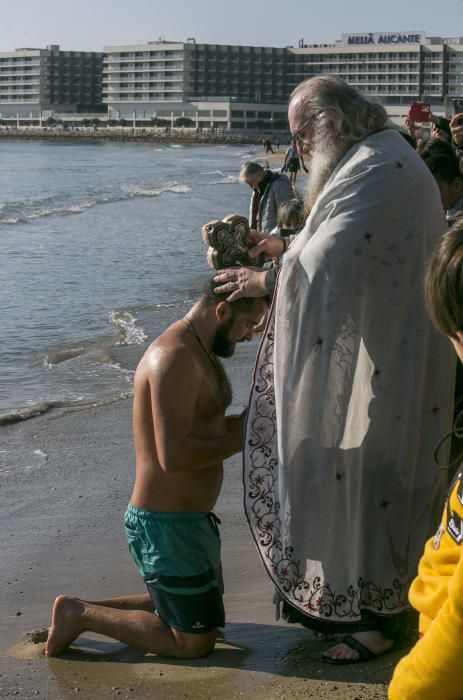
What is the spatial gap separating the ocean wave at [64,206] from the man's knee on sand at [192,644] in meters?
23.6

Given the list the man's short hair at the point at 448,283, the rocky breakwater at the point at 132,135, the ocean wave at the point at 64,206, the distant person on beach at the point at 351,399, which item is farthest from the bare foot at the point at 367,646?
the rocky breakwater at the point at 132,135

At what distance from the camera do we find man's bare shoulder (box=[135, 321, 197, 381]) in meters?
3.58

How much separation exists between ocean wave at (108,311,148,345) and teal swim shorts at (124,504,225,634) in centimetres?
720

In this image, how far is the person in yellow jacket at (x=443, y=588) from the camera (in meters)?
1.69

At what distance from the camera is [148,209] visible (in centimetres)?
3114

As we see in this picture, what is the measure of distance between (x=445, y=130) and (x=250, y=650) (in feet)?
17.4

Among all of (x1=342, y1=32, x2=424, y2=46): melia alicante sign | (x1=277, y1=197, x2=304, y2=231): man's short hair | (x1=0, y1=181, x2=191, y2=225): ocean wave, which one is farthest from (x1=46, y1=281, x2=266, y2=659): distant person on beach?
(x1=342, y1=32, x2=424, y2=46): melia alicante sign

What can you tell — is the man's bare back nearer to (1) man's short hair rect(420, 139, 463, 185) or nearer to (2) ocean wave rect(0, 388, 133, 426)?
(1) man's short hair rect(420, 139, 463, 185)

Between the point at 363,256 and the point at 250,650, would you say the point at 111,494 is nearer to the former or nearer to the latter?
the point at 250,650

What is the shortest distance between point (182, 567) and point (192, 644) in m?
0.25

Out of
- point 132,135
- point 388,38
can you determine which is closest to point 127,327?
point 132,135

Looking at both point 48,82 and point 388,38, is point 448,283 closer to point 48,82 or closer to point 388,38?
point 388,38

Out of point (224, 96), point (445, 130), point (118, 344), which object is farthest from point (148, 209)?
point (224, 96)

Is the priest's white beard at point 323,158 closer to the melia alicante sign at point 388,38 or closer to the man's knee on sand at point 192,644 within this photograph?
the man's knee on sand at point 192,644
